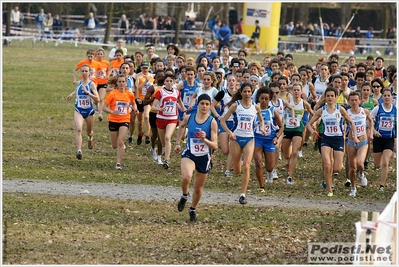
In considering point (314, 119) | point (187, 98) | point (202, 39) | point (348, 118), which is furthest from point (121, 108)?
point (202, 39)

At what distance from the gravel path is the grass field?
0.41 meters

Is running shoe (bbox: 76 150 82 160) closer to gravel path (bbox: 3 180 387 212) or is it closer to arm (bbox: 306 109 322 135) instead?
gravel path (bbox: 3 180 387 212)

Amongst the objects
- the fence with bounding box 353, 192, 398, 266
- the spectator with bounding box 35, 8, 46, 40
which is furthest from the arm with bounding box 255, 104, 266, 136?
the spectator with bounding box 35, 8, 46, 40

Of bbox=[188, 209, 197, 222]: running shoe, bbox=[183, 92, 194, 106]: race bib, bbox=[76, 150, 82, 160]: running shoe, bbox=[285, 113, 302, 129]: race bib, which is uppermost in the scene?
bbox=[183, 92, 194, 106]: race bib

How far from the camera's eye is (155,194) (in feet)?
50.4

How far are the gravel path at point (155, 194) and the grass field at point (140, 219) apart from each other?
16.3 inches

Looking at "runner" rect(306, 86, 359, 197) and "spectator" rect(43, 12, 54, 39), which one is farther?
"spectator" rect(43, 12, 54, 39)

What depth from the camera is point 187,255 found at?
37.6 ft

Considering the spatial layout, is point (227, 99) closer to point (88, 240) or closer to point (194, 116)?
point (194, 116)

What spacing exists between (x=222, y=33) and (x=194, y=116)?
104 feet

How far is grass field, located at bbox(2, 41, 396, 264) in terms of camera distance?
11.5m

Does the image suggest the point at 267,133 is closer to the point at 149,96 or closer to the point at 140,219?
the point at 140,219

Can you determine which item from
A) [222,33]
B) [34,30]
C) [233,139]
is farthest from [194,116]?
[34,30]

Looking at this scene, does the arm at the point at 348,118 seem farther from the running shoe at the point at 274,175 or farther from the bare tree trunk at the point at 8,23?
the bare tree trunk at the point at 8,23
